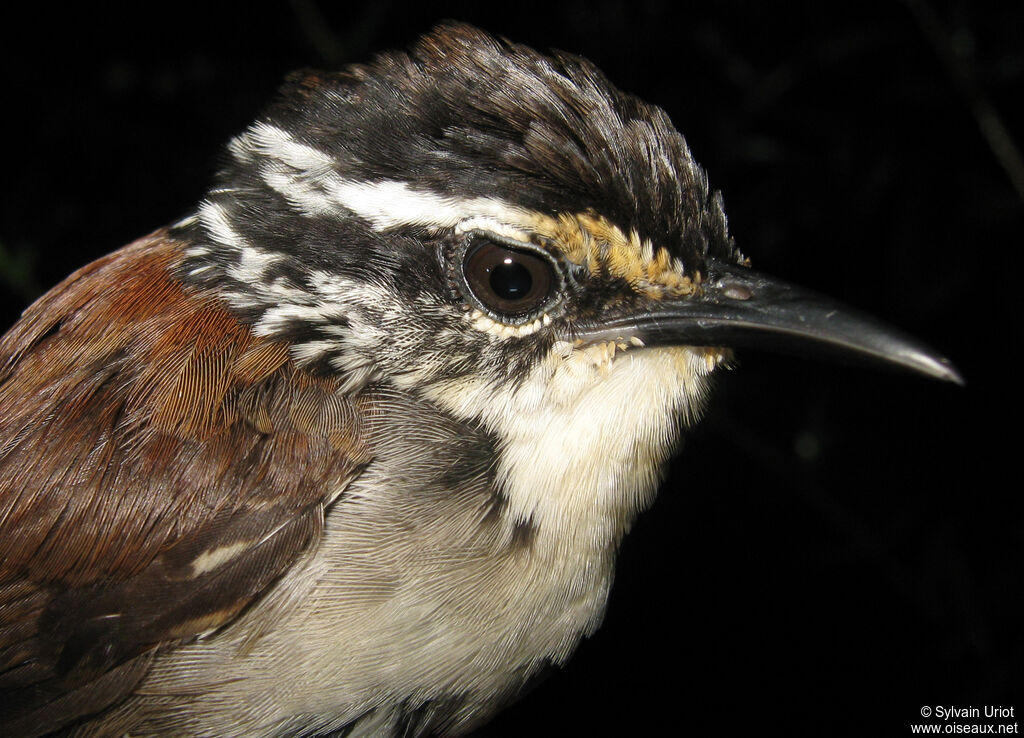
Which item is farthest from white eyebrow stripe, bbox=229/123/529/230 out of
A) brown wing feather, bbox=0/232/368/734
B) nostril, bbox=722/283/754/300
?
nostril, bbox=722/283/754/300

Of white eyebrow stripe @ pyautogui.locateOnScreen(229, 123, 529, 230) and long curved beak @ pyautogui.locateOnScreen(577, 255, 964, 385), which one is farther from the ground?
white eyebrow stripe @ pyautogui.locateOnScreen(229, 123, 529, 230)

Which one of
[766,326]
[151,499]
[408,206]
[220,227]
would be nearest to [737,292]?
[766,326]

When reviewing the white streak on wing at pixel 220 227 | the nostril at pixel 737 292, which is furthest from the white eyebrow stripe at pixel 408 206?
the nostril at pixel 737 292

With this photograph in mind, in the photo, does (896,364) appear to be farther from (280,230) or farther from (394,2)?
(394,2)

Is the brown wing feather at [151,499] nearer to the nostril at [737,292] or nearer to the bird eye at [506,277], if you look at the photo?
the bird eye at [506,277]

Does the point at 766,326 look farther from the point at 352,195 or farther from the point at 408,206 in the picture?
the point at 352,195

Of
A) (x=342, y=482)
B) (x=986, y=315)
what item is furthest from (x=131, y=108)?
(x=986, y=315)

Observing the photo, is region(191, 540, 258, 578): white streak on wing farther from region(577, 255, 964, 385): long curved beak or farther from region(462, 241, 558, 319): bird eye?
region(577, 255, 964, 385): long curved beak
